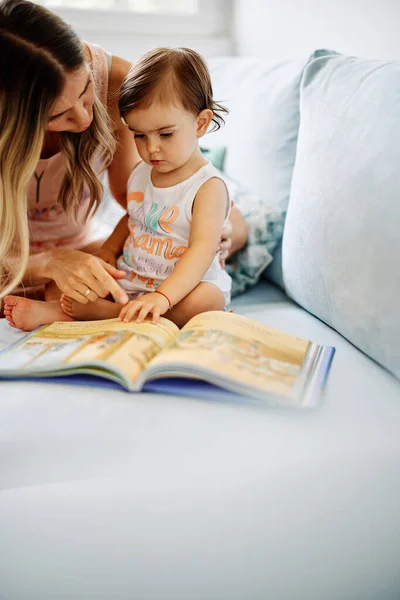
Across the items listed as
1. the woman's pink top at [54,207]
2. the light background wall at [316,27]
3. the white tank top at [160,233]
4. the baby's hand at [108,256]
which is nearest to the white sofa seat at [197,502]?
the white tank top at [160,233]

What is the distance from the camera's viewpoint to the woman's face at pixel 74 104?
1.05 metres

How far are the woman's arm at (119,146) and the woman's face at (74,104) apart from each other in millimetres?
262

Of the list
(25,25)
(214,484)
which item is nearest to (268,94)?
(25,25)

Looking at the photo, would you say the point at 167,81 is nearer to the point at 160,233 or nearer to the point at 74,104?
the point at 74,104

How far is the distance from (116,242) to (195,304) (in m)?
0.33

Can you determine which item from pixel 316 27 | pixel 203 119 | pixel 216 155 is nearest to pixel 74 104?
pixel 203 119

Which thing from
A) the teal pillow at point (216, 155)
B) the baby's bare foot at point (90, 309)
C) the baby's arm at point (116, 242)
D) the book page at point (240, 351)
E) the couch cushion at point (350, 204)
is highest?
the couch cushion at point (350, 204)

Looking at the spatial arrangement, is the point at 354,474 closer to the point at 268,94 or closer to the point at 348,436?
the point at 348,436

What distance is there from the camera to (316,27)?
179cm

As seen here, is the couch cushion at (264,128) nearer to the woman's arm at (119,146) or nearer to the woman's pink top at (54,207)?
the woman's arm at (119,146)

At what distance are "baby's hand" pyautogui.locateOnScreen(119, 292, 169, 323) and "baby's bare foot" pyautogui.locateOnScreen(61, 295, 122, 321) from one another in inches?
5.9

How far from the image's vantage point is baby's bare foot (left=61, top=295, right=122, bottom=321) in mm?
1224

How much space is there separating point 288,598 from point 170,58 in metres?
0.94

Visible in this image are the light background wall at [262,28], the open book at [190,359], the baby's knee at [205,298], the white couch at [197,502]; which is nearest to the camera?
the white couch at [197,502]
